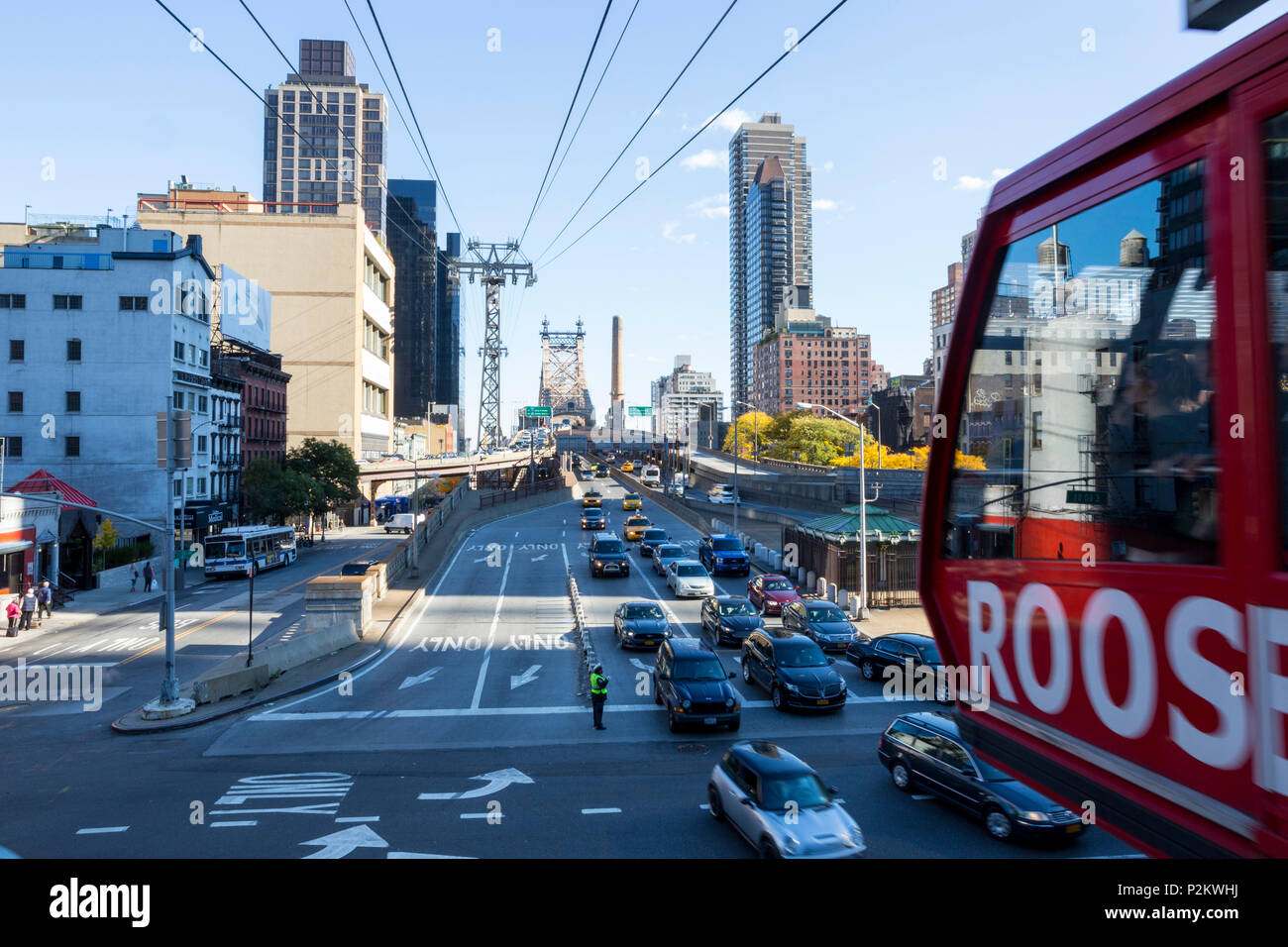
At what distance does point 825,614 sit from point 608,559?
15.0 meters

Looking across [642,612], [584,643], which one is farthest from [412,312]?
[584,643]

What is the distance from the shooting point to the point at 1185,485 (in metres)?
3.22

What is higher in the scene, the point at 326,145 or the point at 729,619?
the point at 326,145

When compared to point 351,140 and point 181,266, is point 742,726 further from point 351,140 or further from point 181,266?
point 351,140

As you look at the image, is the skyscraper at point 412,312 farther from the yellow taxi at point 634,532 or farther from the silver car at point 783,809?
the silver car at point 783,809

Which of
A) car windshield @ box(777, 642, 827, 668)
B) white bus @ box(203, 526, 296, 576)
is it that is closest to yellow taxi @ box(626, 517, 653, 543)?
white bus @ box(203, 526, 296, 576)

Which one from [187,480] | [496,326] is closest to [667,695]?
[187,480]

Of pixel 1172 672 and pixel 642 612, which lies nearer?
pixel 1172 672

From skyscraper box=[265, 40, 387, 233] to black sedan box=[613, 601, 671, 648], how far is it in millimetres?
149981

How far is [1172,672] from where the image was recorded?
10.4 feet

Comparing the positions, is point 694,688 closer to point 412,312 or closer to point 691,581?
point 691,581

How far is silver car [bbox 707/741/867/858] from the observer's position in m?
9.40

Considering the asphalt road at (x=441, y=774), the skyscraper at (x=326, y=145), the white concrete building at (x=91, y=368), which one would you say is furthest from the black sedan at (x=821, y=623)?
the skyscraper at (x=326, y=145)

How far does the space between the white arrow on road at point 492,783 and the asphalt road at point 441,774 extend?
5 cm
